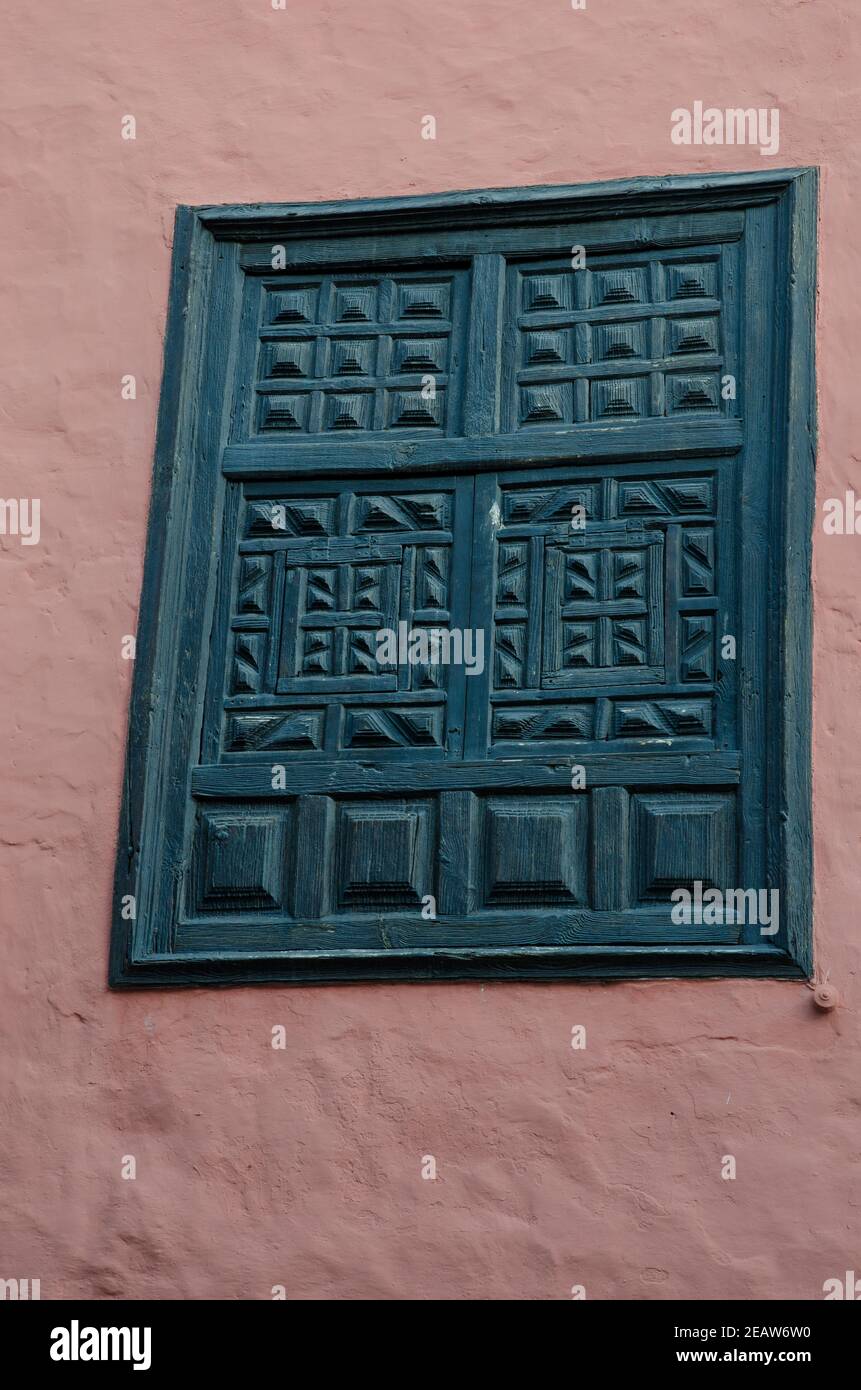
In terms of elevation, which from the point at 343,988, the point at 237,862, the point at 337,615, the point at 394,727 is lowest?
the point at 343,988

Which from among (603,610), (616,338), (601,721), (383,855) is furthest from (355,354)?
(383,855)

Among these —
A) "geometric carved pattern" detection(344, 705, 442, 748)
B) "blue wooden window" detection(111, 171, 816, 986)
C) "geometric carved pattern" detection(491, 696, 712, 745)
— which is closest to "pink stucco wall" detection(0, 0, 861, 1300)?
"blue wooden window" detection(111, 171, 816, 986)

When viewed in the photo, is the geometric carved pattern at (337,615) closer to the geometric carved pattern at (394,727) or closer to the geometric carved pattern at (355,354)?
the geometric carved pattern at (394,727)

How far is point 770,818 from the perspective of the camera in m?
4.98

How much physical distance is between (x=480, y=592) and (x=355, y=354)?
2.54ft

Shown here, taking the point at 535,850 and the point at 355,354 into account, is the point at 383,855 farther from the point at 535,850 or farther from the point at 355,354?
the point at 355,354

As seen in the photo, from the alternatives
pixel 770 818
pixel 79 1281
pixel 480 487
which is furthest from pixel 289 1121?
pixel 480 487

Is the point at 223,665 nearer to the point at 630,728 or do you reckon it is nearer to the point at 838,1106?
the point at 630,728

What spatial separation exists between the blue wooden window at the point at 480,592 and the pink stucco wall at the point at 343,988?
88mm

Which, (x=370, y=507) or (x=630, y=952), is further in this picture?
(x=370, y=507)

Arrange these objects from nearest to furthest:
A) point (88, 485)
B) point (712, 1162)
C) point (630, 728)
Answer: point (712, 1162) → point (630, 728) → point (88, 485)

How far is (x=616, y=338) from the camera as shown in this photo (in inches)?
218

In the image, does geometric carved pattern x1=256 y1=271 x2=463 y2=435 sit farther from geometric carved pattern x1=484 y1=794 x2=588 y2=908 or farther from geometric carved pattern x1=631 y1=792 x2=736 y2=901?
geometric carved pattern x1=631 y1=792 x2=736 y2=901

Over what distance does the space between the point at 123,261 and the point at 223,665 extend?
117cm
